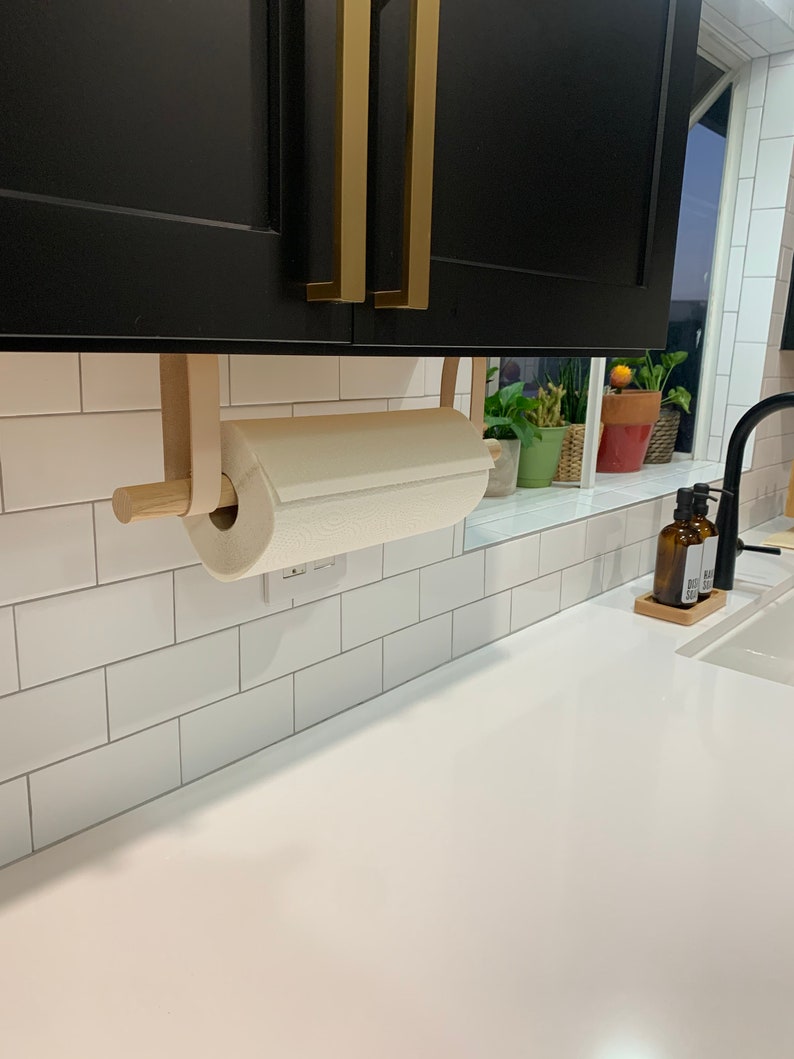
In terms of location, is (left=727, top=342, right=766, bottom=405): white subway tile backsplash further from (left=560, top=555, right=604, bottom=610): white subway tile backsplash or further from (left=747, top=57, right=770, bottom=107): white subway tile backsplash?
(left=560, top=555, right=604, bottom=610): white subway tile backsplash

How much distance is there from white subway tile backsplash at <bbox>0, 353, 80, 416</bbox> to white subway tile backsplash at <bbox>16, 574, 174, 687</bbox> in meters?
0.17

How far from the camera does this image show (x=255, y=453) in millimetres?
677

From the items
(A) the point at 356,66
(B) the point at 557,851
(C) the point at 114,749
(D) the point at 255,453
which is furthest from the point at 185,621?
(A) the point at 356,66

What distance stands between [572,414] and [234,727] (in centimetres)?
119

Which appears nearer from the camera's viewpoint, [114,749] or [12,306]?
[12,306]

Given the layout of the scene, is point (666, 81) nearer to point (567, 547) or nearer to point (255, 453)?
point (255, 453)

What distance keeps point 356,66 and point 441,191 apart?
0.13 m

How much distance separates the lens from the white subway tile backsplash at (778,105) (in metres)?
1.90

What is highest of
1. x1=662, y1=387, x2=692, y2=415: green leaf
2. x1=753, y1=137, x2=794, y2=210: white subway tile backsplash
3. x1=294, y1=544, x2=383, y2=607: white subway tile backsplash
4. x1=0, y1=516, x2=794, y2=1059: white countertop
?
x1=753, y1=137, x2=794, y2=210: white subway tile backsplash

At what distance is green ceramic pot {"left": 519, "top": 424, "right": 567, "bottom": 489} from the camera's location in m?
1.71

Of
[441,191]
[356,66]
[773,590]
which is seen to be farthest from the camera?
[773,590]

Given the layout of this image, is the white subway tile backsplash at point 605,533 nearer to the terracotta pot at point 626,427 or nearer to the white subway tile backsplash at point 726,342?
the terracotta pot at point 626,427

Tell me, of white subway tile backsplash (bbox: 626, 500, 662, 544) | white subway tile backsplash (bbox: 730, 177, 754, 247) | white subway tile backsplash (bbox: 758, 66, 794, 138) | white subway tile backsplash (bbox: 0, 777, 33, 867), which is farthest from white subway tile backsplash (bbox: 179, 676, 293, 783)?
white subway tile backsplash (bbox: 758, 66, 794, 138)

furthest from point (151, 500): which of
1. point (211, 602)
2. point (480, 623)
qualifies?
point (480, 623)
